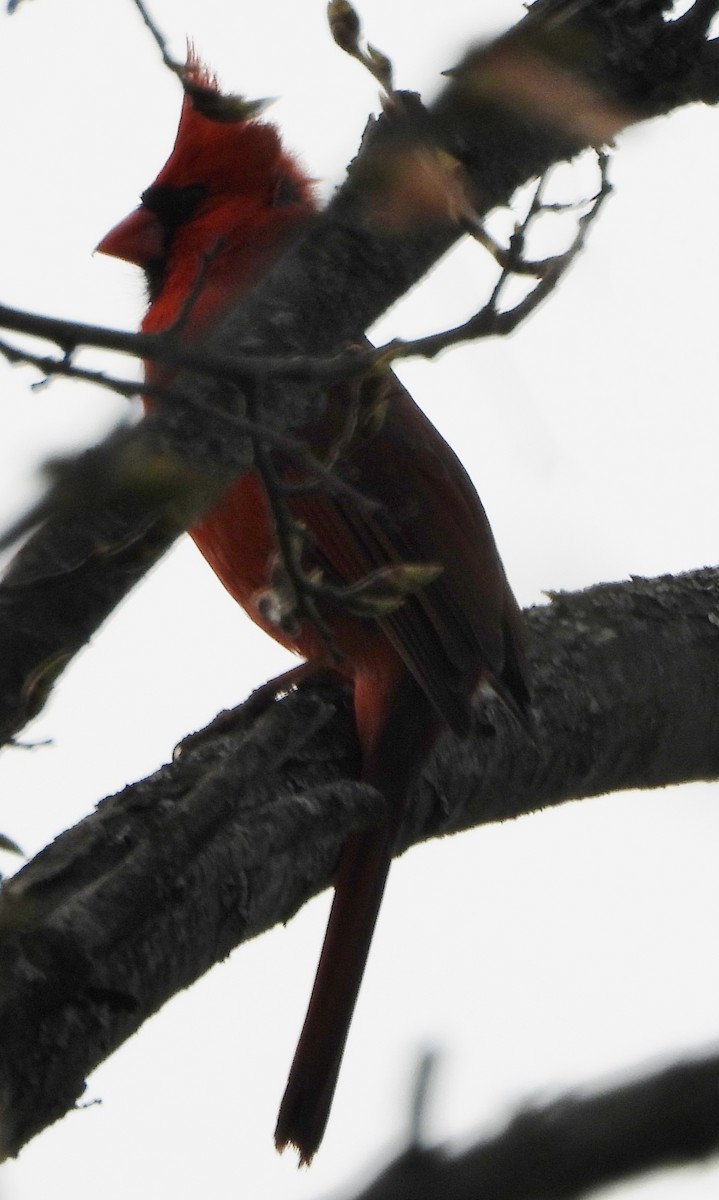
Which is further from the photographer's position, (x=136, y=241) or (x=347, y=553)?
(x=136, y=241)

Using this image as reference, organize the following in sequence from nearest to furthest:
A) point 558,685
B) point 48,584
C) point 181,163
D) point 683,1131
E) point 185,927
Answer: point 683,1131 < point 48,584 < point 185,927 < point 558,685 < point 181,163

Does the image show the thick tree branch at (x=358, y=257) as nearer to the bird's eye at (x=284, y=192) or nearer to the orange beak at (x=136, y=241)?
the bird's eye at (x=284, y=192)

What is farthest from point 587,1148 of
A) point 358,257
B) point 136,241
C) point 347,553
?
point 136,241

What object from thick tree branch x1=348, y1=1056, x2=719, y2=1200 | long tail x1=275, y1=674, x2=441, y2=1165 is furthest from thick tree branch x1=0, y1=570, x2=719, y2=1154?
thick tree branch x1=348, y1=1056, x2=719, y2=1200

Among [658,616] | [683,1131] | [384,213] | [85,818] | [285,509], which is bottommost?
[658,616]

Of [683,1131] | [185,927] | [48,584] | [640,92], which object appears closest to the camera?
[683,1131]

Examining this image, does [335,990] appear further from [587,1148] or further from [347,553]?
[587,1148]

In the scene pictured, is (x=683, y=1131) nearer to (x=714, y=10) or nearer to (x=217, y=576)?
(x=714, y=10)

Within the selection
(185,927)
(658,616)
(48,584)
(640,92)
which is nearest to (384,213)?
(48,584)

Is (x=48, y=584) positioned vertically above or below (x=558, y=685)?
above
